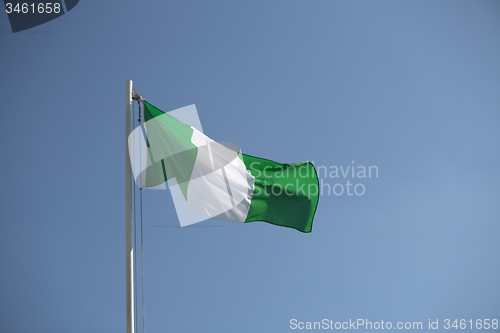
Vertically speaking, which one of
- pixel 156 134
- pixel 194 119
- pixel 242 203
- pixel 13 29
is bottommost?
pixel 242 203

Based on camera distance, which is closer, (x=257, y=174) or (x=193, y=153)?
(x=193, y=153)

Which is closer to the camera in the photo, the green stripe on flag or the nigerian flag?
the nigerian flag

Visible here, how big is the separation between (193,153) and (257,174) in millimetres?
551

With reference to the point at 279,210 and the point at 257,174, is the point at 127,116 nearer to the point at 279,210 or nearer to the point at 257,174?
the point at 257,174

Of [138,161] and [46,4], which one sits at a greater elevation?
[46,4]

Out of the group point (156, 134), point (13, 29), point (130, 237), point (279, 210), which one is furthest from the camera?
point (13, 29)

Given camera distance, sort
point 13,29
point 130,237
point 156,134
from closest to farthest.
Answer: point 130,237 < point 156,134 < point 13,29

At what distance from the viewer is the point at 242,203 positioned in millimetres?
2998

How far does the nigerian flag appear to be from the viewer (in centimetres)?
286

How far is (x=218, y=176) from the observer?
116 inches

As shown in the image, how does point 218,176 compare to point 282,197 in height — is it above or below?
above

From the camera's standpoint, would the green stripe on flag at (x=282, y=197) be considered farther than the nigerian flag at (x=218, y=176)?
Yes

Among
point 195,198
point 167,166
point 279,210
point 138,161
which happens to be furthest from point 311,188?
point 138,161

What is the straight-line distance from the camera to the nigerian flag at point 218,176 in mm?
2857
